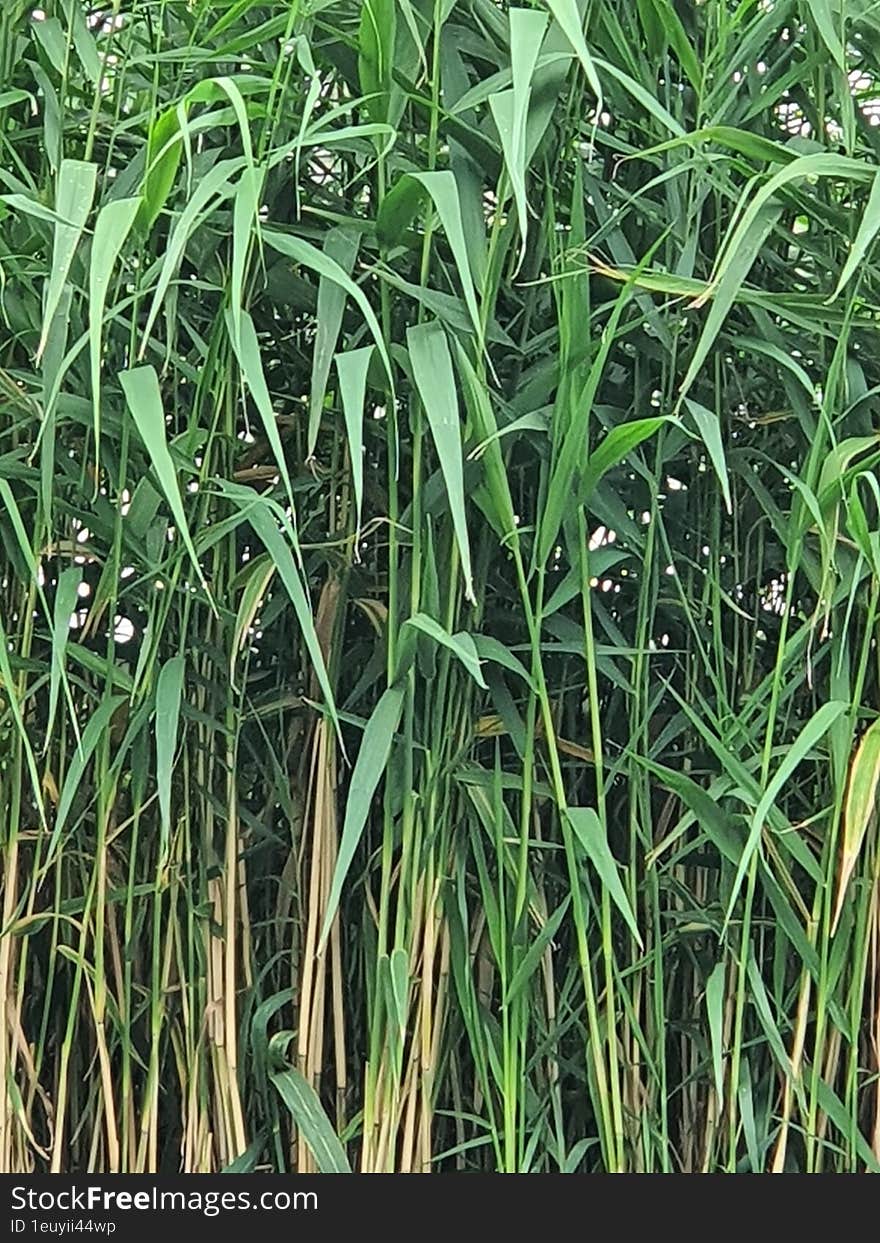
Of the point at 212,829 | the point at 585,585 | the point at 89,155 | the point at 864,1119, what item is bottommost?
the point at 864,1119

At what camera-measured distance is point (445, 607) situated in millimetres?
670

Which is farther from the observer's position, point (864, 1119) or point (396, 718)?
point (864, 1119)

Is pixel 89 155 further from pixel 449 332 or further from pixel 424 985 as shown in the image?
pixel 424 985

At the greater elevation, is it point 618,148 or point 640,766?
point 618,148

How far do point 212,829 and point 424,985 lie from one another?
6.2 inches

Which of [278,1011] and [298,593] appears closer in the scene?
[298,593]

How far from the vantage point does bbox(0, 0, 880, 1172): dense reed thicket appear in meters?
0.62

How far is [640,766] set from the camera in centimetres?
68

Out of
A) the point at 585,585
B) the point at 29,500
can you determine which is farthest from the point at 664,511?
the point at 29,500

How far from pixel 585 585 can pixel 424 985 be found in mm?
245

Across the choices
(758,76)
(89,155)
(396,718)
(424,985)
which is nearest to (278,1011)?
(424,985)

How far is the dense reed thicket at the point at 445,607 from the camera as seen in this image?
2.04ft

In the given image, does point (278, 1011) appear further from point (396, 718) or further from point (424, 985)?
point (396, 718)

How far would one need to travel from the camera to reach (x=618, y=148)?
26.3 inches
